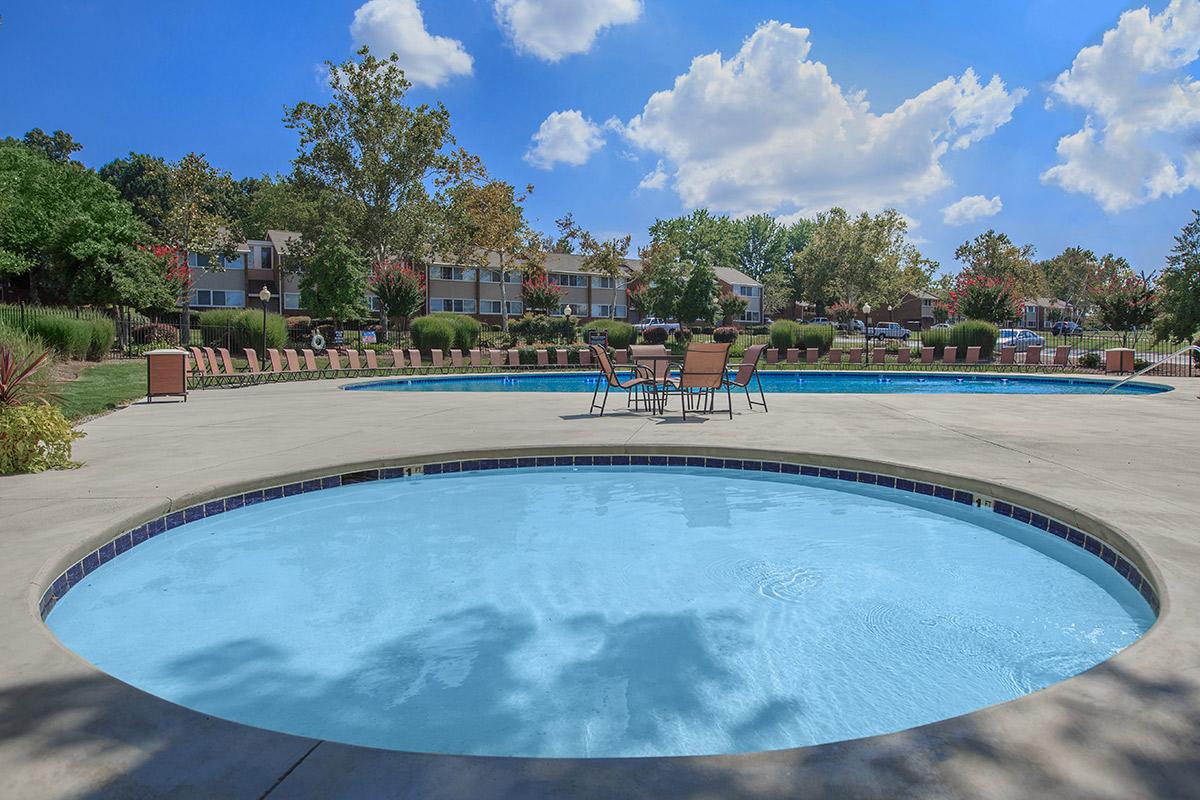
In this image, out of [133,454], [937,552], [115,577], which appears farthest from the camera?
[133,454]

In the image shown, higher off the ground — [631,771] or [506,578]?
[631,771]

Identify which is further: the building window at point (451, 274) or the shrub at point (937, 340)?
the building window at point (451, 274)

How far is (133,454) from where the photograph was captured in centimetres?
682

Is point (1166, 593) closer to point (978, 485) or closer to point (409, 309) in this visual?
point (978, 485)

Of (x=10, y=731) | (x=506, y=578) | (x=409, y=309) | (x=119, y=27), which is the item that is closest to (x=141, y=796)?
(x=10, y=731)

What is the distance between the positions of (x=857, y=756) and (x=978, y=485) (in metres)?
4.32

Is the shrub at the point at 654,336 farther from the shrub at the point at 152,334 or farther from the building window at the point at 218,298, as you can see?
the building window at the point at 218,298

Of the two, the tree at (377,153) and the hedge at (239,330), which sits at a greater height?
the tree at (377,153)

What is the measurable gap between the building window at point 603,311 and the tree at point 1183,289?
146 feet

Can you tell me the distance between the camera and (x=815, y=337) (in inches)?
1190

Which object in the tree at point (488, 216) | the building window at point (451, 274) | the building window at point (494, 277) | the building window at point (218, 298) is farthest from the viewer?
the building window at point (494, 277)

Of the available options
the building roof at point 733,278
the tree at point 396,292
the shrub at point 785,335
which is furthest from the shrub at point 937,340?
the building roof at point 733,278

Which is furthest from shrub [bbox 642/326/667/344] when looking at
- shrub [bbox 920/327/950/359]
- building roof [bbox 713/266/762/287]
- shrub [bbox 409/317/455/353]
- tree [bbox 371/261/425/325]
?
building roof [bbox 713/266/762/287]

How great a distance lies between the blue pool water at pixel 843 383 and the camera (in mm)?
18562
